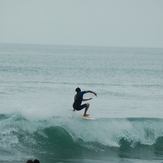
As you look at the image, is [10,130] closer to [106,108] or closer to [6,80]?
[106,108]

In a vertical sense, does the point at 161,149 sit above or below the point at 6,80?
below

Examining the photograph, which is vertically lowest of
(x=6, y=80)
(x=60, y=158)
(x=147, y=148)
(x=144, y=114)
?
(x=60, y=158)

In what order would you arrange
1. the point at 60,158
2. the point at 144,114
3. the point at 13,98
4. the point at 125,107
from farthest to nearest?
the point at 13,98 < the point at 125,107 < the point at 144,114 < the point at 60,158

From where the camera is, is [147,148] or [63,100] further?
[63,100]

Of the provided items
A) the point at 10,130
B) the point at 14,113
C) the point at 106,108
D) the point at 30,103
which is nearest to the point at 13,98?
the point at 30,103

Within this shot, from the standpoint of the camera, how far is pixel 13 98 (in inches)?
1062

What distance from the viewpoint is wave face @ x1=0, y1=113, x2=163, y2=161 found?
1505cm

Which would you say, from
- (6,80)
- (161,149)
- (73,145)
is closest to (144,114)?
(161,149)

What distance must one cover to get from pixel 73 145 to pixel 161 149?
3.86 metres

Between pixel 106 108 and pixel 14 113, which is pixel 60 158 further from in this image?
pixel 106 108

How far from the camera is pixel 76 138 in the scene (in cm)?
1648

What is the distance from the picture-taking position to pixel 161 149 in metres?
16.4

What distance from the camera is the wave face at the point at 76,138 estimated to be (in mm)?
15055

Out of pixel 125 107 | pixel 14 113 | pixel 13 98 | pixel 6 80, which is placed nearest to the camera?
pixel 14 113
